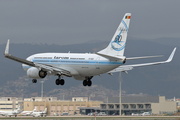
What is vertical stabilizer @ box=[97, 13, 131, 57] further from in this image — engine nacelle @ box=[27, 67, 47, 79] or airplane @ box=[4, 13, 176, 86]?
engine nacelle @ box=[27, 67, 47, 79]

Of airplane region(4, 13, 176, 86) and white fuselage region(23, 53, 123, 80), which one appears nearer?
airplane region(4, 13, 176, 86)

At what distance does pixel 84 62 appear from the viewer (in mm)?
73438

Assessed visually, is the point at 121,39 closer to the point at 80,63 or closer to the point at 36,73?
the point at 80,63

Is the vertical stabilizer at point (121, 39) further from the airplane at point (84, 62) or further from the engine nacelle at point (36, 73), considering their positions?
the engine nacelle at point (36, 73)

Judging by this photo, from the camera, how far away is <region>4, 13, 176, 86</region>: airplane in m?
70.6

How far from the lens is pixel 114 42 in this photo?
7138 cm

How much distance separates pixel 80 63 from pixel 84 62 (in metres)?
0.91

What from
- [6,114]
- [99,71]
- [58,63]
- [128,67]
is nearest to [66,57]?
[58,63]

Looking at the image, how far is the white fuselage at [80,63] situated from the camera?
71062 mm

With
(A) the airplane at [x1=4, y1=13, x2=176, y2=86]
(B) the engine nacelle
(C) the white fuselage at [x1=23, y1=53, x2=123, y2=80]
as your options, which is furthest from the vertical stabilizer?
(B) the engine nacelle

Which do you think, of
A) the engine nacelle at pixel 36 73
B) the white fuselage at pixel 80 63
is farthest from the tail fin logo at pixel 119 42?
the engine nacelle at pixel 36 73

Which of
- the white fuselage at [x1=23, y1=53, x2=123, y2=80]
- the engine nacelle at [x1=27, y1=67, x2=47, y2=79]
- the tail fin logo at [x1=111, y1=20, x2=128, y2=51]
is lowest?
the engine nacelle at [x1=27, y1=67, x2=47, y2=79]

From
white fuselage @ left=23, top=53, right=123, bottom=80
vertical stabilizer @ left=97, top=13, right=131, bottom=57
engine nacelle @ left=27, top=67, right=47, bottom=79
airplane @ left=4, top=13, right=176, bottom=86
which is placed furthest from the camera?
engine nacelle @ left=27, top=67, right=47, bottom=79

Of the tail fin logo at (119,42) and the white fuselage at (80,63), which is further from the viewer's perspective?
the white fuselage at (80,63)
